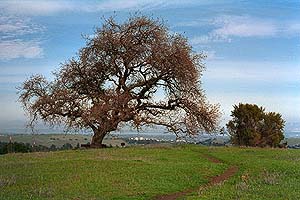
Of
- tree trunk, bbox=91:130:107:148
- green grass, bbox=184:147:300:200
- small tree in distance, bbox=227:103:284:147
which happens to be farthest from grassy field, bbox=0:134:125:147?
green grass, bbox=184:147:300:200

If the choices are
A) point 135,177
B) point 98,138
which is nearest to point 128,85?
point 98,138

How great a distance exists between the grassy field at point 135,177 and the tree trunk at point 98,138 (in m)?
9.70

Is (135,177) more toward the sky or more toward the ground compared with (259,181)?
more toward the sky

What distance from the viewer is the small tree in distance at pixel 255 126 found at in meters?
59.4

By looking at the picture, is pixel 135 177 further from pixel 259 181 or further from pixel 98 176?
pixel 259 181

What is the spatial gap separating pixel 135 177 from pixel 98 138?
20.9 m

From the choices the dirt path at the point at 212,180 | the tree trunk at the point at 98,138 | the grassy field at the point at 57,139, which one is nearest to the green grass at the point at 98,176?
the dirt path at the point at 212,180

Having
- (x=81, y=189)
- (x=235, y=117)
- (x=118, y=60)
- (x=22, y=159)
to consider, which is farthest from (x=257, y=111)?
(x=81, y=189)

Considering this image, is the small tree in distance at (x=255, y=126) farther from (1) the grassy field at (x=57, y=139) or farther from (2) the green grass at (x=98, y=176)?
(2) the green grass at (x=98, y=176)

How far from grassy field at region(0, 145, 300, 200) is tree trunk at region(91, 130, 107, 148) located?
9704mm

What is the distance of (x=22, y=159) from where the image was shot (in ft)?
104

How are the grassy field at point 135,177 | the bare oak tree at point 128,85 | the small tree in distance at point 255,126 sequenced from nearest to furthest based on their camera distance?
the grassy field at point 135,177, the bare oak tree at point 128,85, the small tree in distance at point 255,126

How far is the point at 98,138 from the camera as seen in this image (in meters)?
44.3

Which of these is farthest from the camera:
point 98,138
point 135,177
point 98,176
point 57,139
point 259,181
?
point 57,139
